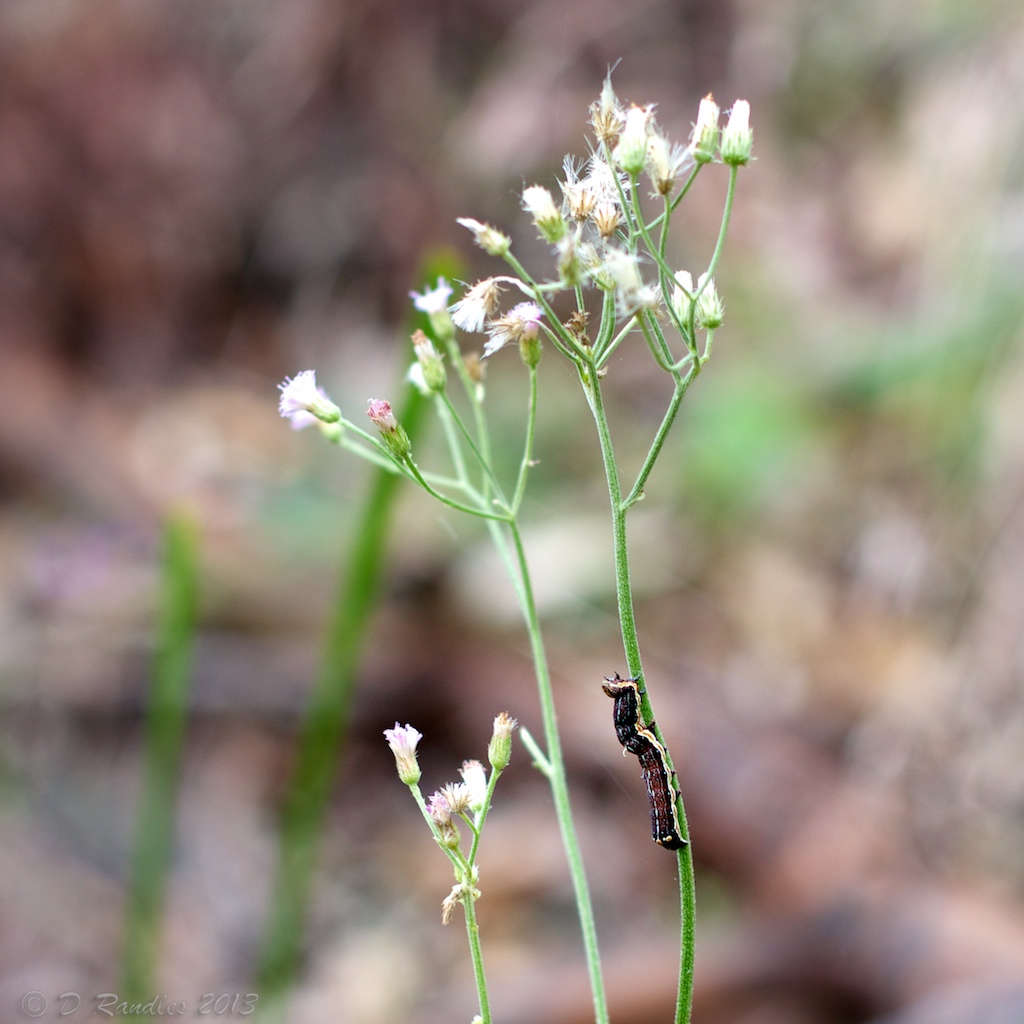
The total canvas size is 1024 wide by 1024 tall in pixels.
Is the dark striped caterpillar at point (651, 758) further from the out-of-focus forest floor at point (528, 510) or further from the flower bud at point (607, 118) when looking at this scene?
the out-of-focus forest floor at point (528, 510)

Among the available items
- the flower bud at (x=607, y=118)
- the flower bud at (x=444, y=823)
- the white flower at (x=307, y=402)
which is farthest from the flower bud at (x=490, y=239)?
the flower bud at (x=444, y=823)

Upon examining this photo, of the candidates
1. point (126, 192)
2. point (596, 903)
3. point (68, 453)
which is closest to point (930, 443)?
point (596, 903)

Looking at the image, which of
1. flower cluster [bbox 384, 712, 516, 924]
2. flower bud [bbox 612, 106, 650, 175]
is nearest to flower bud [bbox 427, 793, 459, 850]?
flower cluster [bbox 384, 712, 516, 924]

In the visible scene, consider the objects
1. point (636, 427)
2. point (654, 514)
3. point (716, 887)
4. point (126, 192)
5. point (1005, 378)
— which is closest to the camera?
point (716, 887)

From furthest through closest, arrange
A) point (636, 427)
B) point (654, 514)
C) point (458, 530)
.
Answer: point (636, 427) → point (654, 514) → point (458, 530)

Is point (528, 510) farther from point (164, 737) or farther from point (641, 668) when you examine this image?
point (641, 668)

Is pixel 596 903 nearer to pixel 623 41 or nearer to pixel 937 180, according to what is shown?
pixel 937 180
